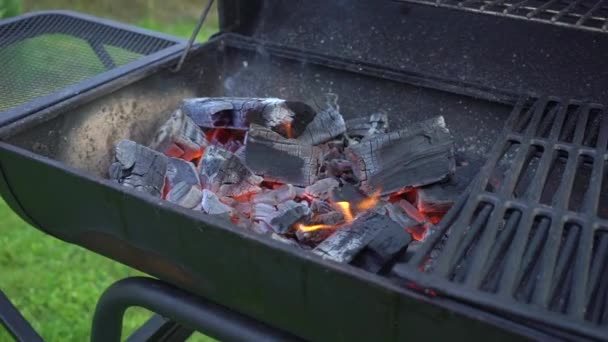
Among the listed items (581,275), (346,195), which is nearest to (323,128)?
(346,195)

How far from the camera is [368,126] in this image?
138cm

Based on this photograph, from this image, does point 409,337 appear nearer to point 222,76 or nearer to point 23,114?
point 23,114

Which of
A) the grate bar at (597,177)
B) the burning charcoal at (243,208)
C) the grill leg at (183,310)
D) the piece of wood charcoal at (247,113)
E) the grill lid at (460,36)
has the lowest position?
the grill leg at (183,310)

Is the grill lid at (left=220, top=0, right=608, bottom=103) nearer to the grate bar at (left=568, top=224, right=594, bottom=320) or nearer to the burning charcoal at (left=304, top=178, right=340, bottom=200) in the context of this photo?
the burning charcoal at (left=304, top=178, right=340, bottom=200)

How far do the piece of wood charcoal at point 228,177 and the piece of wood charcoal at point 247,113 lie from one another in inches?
5.2

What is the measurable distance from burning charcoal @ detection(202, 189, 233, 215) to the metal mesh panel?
515mm

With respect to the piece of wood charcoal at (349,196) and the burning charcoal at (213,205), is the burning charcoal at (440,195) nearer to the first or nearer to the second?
the piece of wood charcoal at (349,196)

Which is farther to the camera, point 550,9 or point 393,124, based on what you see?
point 393,124

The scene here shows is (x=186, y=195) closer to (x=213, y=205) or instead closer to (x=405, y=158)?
(x=213, y=205)

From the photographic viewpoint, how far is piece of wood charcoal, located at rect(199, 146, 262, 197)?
121cm

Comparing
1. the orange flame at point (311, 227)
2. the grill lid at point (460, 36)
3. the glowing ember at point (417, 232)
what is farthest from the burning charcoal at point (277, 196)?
the grill lid at point (460, 36)

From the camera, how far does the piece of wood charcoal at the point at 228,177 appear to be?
3.99 ft

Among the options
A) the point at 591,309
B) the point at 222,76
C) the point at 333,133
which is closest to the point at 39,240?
the point at 222,76

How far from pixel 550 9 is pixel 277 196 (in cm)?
70
